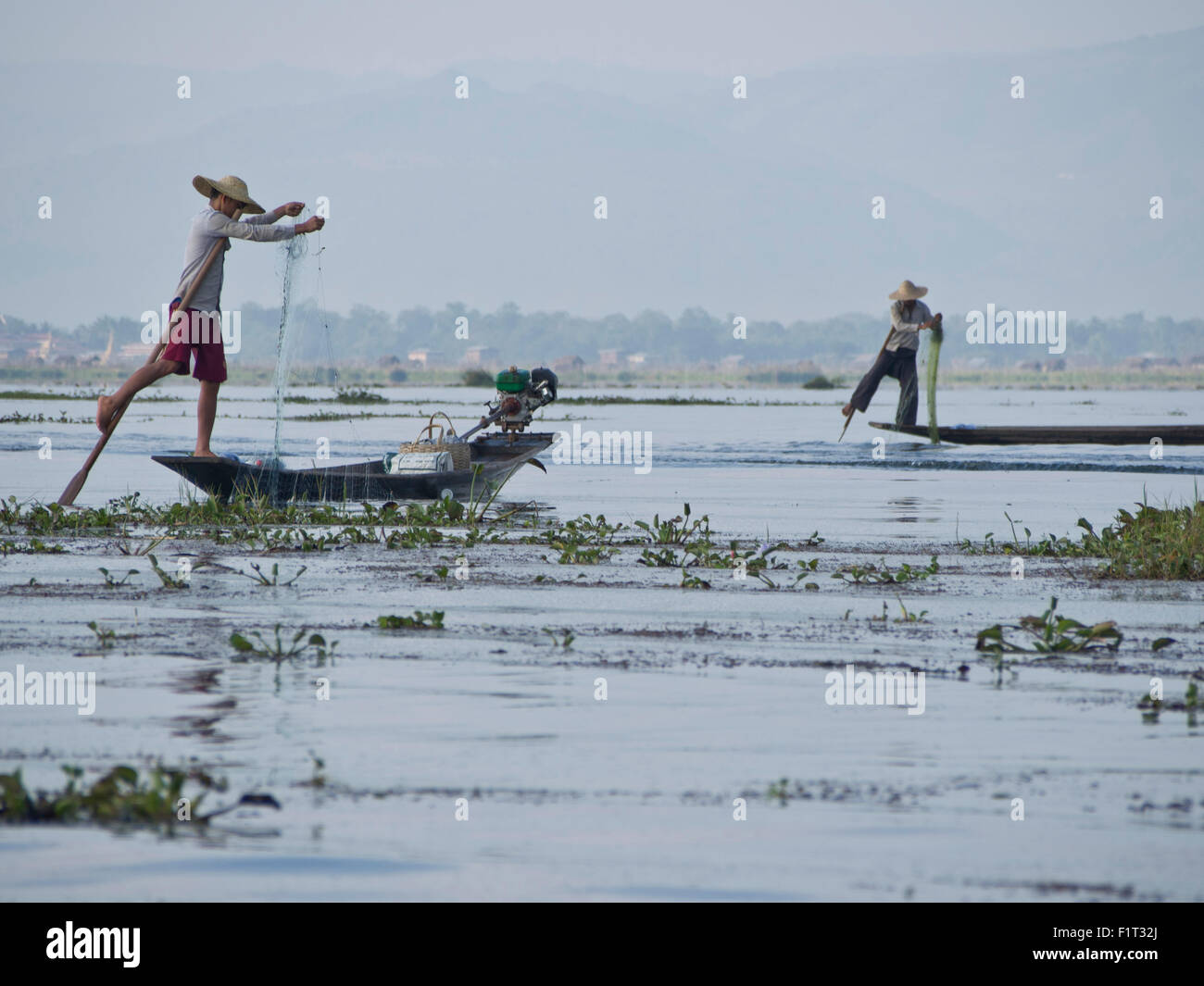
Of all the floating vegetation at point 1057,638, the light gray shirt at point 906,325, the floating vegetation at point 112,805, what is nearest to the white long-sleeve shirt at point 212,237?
the floating vegetation at point 1057,638

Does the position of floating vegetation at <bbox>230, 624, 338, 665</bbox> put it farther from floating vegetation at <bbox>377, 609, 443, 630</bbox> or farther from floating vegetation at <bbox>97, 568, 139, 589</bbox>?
floating vegetation at <bbox>97, 568, 139, 589</bbox>

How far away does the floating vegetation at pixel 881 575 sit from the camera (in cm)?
1060

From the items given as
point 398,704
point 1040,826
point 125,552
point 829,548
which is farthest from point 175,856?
point 829,548

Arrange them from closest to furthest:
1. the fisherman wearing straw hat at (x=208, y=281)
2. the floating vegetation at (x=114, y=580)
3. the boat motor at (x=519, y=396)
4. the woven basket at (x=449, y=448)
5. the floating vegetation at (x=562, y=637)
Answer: the floating vegetation at (x=562, y=637)
the floating vegetation at (x=114, y=580)
the fisherman wearing straw hat at (x=208, y=281)
the woven basket at (x=449, y=448)
the boat motor at (x=519, y=396)

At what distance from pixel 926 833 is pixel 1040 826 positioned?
373mm

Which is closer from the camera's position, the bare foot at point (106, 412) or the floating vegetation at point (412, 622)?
the floating vegetation at point (412, 622)

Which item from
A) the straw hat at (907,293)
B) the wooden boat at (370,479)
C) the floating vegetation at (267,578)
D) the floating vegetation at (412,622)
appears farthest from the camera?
the straw hat at (907,293)

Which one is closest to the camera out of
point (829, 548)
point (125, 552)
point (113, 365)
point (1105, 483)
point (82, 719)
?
point (82, 719)

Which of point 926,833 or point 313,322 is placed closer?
point 926,833

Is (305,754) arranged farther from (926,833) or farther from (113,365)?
(113,365)

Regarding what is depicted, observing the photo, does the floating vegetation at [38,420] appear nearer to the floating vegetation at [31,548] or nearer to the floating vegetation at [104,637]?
the floating vegetation at [31,548]

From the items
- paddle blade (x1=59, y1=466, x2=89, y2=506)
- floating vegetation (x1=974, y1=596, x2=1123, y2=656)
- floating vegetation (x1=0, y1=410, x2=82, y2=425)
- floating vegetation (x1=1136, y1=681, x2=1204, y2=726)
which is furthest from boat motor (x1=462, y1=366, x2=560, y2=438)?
floating vegetation (x1=0, y1=410, x2=82, y2=425)
